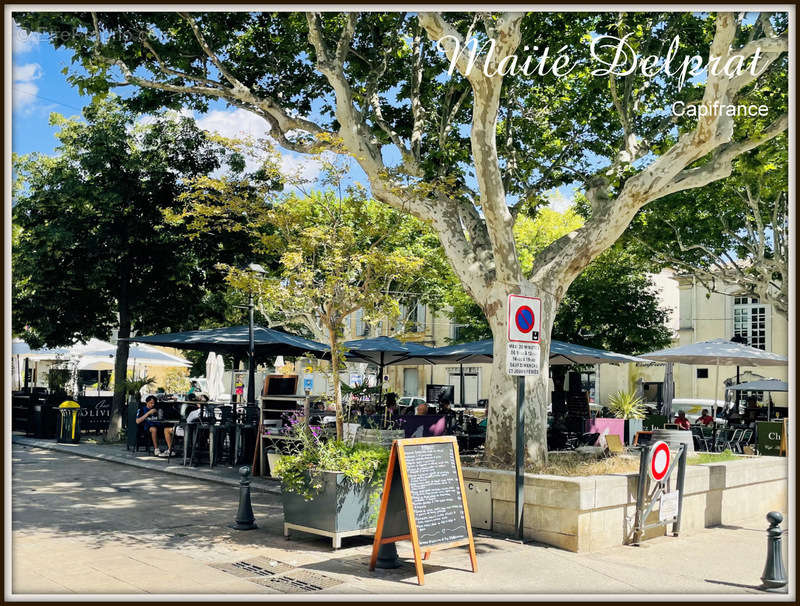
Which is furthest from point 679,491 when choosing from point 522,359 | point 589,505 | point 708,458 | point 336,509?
point 336,509

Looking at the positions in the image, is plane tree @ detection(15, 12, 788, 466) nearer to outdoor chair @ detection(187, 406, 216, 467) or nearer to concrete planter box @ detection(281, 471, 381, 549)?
concrete planter box @ detection(281, 471, 381, 549)

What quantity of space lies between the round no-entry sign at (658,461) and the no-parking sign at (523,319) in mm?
1814

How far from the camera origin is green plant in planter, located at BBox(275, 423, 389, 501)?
8023 millimetres

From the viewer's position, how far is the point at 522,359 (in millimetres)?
8398

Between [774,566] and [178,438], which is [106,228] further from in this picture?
[774,566]

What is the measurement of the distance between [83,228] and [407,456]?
14.8m

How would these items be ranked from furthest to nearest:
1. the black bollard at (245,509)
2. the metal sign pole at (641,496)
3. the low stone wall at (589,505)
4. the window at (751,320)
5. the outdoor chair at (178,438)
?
the window at (751,320) < the outdoor chair at (178,438) < the black bollard at (245,509) < the metal sign pole at (641,496) < the low stone wall at (589,505)

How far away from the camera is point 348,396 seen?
19609 mm

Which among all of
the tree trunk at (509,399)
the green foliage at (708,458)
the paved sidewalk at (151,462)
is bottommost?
the paved sidewalk at (151,462)

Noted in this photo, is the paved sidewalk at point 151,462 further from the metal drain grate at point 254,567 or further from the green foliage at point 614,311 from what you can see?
the green foliage at point 614,311

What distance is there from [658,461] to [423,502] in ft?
10.4

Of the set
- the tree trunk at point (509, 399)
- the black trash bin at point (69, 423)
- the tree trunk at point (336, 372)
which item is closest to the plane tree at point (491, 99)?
the tree trunk at point (509, 399)

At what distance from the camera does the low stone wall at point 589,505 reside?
8.13 metres

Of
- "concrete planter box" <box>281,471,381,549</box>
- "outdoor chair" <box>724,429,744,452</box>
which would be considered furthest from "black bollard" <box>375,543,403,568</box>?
"outdoor chair" <box>724,429,744,452</box>
